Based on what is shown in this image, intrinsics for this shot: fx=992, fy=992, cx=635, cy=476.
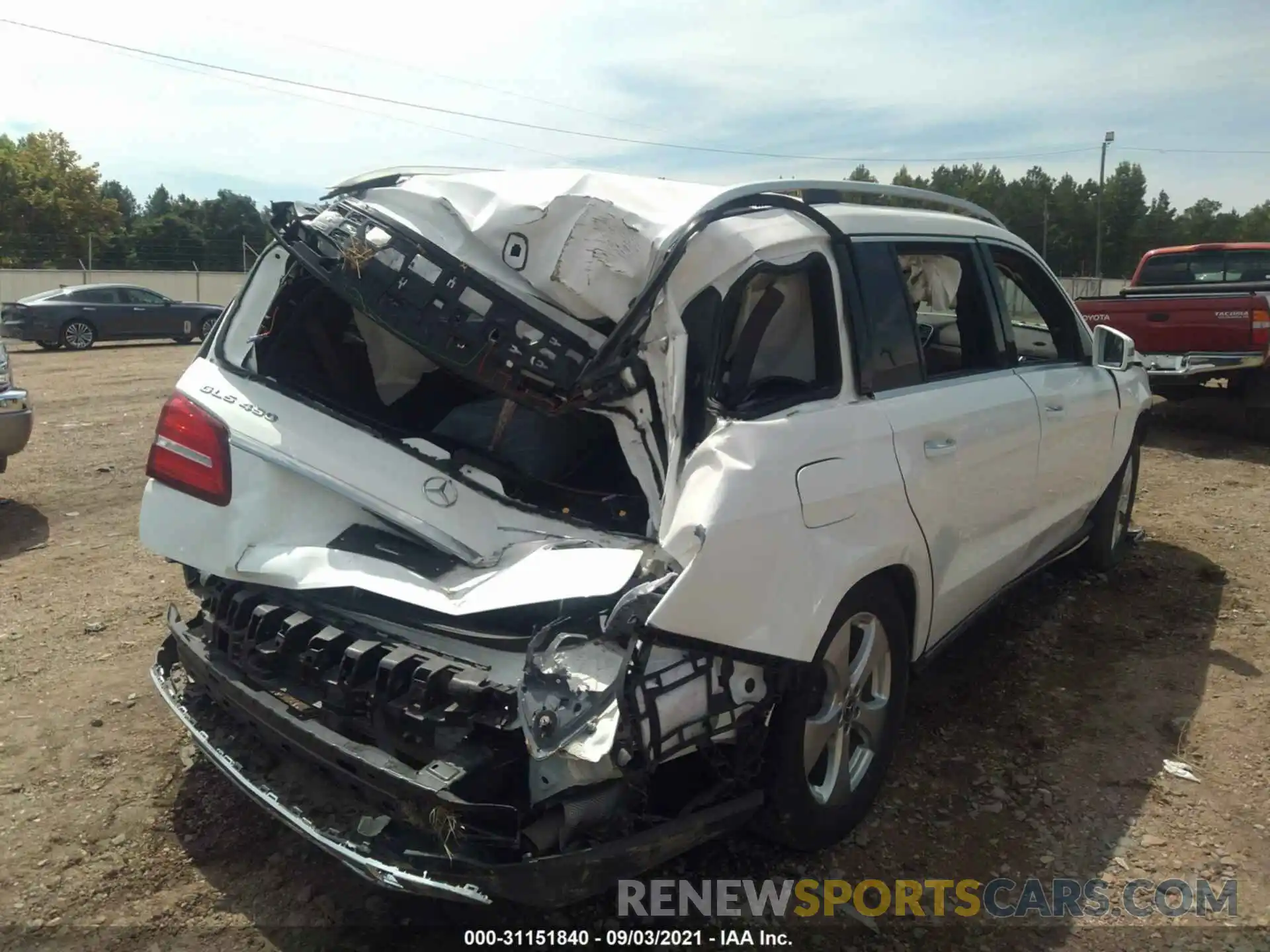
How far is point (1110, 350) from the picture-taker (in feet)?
15.7

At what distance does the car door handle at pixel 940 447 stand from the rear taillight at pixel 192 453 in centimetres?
213

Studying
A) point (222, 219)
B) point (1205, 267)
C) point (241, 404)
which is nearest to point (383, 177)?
point (241, 404)

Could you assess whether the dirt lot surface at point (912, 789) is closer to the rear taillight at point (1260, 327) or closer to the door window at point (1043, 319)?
the door window at point (1043, 319)

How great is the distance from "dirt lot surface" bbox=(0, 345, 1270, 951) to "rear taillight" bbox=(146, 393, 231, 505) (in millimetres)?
1052

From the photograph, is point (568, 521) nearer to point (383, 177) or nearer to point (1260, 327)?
point (383, 177)

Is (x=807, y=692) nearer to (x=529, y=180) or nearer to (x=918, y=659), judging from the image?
(x=918, y=659)

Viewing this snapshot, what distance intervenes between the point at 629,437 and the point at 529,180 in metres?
0.89

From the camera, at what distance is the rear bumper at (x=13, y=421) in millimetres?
6406

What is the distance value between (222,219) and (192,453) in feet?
217

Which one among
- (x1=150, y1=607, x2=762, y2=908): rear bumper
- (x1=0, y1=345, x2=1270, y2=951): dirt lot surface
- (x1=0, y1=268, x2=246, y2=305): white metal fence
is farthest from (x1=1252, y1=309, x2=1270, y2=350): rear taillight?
(x1=0, y1=268, x2=246, y2=305): white metal fence

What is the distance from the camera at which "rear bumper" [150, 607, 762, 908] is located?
2.17 metres

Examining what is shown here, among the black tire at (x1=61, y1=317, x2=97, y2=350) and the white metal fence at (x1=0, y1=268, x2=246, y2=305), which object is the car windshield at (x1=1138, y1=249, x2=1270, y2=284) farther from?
the white metal fence at (x1=0, y1=268, x2=246, y2=305)

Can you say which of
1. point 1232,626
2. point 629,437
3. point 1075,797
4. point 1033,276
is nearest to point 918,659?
point 1075,797

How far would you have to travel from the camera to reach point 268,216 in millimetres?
3119
